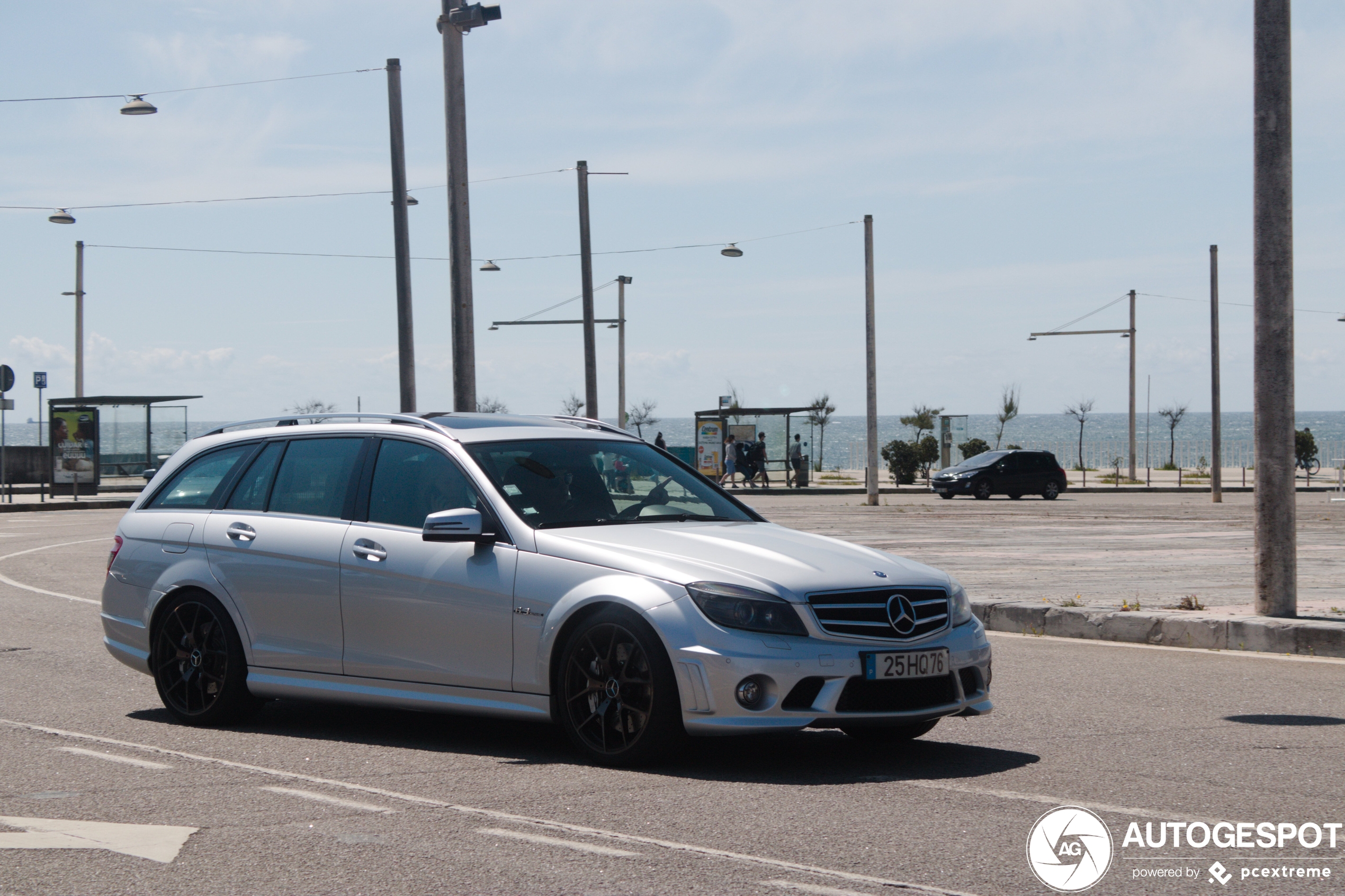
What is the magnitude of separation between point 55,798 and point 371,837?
1541 mm

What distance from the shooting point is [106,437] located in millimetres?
41125

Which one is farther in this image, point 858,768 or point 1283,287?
point 1283,287

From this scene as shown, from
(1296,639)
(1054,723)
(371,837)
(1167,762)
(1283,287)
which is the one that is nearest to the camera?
(371,837)

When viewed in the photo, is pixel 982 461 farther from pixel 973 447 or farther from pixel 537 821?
pixel 537 821

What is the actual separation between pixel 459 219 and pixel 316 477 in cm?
893

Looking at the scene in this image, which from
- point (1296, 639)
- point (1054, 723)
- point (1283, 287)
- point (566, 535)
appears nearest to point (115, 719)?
point (566, 535)

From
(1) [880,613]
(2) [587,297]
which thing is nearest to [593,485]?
(1) [880,613]

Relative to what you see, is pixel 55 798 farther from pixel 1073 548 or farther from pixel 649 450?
pixel 1073 548

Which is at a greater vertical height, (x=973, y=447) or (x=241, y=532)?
(x=241, y=532)

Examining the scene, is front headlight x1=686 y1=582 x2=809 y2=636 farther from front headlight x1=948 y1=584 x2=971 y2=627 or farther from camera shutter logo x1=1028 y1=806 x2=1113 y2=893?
camera shutter logo x1=1028 y1=806 x2=1113 y2=893

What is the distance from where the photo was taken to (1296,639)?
9555mm

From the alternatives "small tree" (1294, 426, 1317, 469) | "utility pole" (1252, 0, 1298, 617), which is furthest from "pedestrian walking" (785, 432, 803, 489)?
"utility pole" (1252, 0, 1298, 617)

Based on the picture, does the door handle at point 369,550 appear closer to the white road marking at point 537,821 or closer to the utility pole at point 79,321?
the white road marking at point 537,821

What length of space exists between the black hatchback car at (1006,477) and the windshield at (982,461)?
15 millimetres
